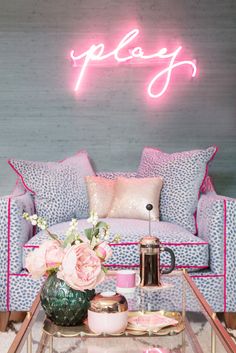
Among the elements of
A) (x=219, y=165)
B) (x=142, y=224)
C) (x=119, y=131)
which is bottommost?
(x=142, y=224)

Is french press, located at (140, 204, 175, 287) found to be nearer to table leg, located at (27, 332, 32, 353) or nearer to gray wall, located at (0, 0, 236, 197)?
table leg, located at (27, 332, 32, 353)

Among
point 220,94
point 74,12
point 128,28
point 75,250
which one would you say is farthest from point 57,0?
point 75,250

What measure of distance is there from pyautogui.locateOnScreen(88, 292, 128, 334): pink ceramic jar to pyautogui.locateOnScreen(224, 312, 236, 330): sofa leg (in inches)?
54.7

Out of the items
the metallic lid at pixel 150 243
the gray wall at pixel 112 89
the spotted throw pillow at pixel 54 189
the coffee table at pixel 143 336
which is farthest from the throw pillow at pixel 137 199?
the coffee table at pixel 143 336

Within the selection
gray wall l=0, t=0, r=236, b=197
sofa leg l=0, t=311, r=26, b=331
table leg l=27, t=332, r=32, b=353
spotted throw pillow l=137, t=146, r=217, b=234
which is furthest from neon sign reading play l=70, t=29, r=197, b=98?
table leg l=27, t=332, r=32, b=353

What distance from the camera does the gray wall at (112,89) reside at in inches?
157

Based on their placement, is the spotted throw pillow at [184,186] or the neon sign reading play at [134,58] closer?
the spotted throw pillow at [184,186]

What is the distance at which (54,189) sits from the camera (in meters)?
3.35

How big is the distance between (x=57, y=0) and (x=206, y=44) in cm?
112

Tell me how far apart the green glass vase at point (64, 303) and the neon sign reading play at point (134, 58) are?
2.53 m

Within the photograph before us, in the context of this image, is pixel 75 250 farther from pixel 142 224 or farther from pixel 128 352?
pixel 142 224

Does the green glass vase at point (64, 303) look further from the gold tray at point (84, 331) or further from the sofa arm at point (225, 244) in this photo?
the sofa arm at point (225, 244)

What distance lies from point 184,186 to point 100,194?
0.53 metres

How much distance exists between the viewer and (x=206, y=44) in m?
4.00
